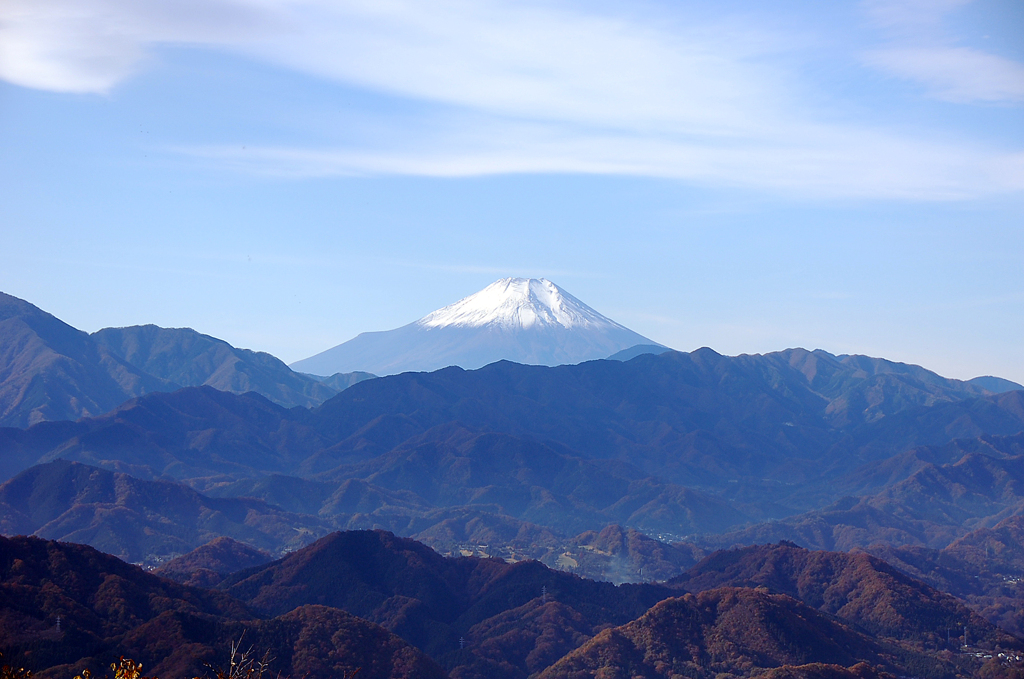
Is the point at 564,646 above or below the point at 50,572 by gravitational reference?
below

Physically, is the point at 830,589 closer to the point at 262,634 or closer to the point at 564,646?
the point at 564,646

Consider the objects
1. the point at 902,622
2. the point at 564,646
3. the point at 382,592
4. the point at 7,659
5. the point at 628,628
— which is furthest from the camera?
the point at 382,592

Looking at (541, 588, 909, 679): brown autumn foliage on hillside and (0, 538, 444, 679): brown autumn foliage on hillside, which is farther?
(541, 588, 909, 679): brown autumn foliage on hillside

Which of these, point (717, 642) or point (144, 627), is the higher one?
point (144, 627)

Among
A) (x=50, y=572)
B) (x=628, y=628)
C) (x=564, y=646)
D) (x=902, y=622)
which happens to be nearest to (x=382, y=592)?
(x=564, y=646)

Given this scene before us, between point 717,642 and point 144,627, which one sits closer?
point 144,627

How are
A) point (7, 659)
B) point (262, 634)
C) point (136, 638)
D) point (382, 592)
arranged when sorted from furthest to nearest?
point (382, 592) < point (262, 634) < point (136, 638) < point (7, 659)

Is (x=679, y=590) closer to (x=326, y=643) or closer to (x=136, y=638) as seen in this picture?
(x=326, y=643)

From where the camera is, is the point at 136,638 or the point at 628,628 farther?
the point at 628,628

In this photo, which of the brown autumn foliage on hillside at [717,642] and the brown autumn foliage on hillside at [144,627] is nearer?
the brown autumn foliage on hillside at [144,627]
